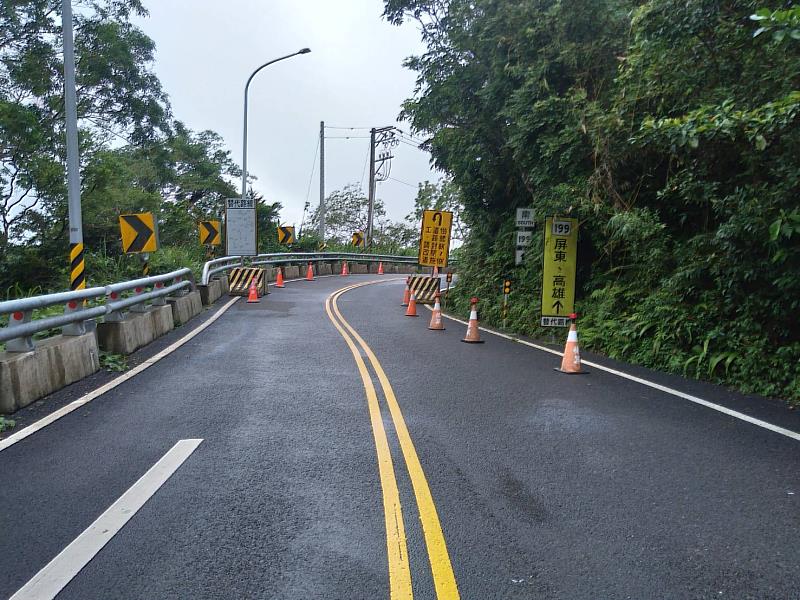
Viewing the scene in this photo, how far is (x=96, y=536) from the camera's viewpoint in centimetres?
414

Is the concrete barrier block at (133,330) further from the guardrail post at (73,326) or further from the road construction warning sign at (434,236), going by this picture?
the road construction warning sign at (434,236)

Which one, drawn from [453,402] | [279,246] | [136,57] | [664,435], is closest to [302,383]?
[453,402]

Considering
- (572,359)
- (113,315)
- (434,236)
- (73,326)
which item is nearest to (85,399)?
(73,326)

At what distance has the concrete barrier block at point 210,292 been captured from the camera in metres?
19.1

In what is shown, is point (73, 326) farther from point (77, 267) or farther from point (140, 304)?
point (77, 267)

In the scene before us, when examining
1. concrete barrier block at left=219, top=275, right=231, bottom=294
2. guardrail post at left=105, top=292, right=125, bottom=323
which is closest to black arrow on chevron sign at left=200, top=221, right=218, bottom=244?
concrete barrier block at left=219, top=275, right=231, bottom=294

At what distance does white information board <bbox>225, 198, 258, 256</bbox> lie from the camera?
24.7 metres

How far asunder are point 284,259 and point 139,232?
17.5 metres

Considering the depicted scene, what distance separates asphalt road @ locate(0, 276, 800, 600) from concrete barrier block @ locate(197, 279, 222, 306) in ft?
34.5

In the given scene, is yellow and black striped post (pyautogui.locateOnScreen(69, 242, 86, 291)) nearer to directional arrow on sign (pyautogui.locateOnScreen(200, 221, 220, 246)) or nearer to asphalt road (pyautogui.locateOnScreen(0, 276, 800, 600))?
asphalt road (pyautogui.locateOnScreen(0, 276, 800, 600))

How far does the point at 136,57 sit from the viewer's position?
92.6 feet

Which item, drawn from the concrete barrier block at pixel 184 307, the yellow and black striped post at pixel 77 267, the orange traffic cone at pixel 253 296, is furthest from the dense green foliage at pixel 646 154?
the yellow and black striped post at pixel 77 267

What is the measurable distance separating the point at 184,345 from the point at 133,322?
1067 millimetres

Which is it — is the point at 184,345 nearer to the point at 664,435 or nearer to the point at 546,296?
the point at 546,296
